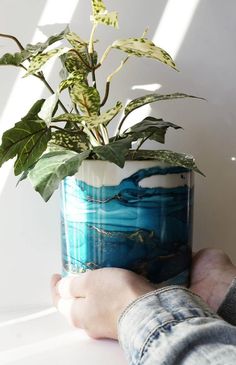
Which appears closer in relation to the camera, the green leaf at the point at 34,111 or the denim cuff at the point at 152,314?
the denim cuff at the point at 152,314

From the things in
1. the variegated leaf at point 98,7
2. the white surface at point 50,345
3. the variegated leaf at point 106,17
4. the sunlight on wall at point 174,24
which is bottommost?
the white surface at point 50,345

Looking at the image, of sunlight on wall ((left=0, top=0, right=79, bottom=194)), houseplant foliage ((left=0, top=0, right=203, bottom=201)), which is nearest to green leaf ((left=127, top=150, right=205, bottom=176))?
houseplant foliage ((left=0, top=0, right=203, bottom=201))

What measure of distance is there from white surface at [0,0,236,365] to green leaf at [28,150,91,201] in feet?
0.68

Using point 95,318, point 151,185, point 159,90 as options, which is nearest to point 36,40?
point 159,90

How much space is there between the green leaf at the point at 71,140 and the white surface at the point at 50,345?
0.88ft

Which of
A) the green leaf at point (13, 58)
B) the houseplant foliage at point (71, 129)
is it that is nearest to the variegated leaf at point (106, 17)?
the houseplant foliage at point (71, 129)

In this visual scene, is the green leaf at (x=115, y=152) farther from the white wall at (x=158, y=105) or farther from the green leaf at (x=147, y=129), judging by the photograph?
the white wall at (x=158, y=105)

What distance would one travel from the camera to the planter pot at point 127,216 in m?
0.60

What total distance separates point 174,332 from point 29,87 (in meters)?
0.49

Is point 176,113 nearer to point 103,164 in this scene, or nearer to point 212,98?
point 212,98

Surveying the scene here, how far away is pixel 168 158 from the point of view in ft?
1.99

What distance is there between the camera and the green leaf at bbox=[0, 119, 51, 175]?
0.56 meters

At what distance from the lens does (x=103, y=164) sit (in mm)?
601

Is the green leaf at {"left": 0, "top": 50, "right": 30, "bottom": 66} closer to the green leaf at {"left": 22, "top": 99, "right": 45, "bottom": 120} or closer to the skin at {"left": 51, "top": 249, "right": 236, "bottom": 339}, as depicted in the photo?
the green leaf at {"left": 22, "top": 99, "right": 45, "bottom": 120}
